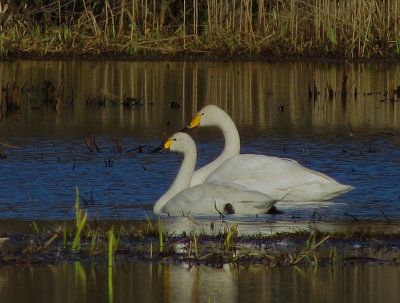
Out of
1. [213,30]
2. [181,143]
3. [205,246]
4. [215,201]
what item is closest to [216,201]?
[215,201]

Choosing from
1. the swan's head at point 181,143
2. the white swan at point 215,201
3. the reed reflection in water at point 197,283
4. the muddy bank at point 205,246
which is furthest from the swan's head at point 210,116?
the reed reflection in water at point 197,283

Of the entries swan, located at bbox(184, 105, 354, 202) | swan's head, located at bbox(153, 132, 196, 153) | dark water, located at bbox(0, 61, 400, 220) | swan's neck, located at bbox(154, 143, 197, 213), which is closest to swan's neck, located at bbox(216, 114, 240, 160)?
dark water, located at bbox(0, 61, 400, 220)

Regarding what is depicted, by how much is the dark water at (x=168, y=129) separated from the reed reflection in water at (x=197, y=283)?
7.52 ft

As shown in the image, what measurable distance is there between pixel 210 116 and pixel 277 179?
1717 millimetres

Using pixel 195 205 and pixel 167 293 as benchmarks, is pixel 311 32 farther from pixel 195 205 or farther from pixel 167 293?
pixel 167 293

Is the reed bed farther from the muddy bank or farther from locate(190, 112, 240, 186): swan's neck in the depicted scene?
the muddy bank

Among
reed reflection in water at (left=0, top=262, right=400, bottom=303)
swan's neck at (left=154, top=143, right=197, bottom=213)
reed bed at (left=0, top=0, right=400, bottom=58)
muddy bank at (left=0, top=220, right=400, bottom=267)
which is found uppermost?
reed bed at (left=0, top=0, right=400, bottom=58)

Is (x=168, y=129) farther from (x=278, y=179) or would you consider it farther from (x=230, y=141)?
(x=278, y=179)

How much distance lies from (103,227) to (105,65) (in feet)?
59.3

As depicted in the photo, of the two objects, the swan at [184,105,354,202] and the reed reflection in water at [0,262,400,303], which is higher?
the swan at [184,105,354,202]

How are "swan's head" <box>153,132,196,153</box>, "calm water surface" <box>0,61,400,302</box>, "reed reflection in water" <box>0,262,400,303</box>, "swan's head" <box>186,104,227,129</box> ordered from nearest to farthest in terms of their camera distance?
"reed reflection in water" <box>0,262,400,303</box>
"calm water surface" <box>0,61,400,302</box>
"swan's head" <box>153,132,196,153</box>
"swan's head" <box>186,104,227,129</box>

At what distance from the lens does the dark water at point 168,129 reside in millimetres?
9906

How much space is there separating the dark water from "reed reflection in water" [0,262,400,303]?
2.29 meters

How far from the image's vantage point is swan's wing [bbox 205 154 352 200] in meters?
10.0
